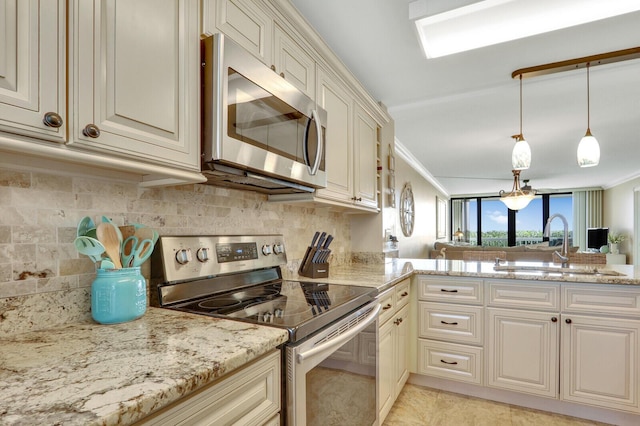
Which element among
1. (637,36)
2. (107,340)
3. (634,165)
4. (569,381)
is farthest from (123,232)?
(634,165)

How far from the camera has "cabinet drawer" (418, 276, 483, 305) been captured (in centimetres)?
231

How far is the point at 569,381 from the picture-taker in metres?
2.08

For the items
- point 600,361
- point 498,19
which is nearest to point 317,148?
point 498,19

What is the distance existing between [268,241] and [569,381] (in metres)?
1.99

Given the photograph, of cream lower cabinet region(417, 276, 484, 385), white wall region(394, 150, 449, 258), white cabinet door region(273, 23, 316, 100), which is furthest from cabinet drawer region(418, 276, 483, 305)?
white wall region(394, 150, 449, 258)

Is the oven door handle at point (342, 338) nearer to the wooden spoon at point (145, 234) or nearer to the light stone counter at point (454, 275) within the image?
the light stone counter at point (454, 275)

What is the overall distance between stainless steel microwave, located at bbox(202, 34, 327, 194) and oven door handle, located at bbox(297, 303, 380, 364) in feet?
2.18

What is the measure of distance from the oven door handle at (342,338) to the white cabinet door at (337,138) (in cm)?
69

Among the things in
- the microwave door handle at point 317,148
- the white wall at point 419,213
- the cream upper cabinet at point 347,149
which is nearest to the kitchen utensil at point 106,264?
the microwave door handle at point 317,148

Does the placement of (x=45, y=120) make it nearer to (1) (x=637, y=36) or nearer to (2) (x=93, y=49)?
(2) (x=93, y=49)

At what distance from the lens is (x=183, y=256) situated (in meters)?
1.34

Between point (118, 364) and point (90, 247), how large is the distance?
16.8 inches

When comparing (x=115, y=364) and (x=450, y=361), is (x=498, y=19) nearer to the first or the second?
(x=450, y=361)

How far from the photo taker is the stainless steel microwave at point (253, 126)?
3.74 feet
